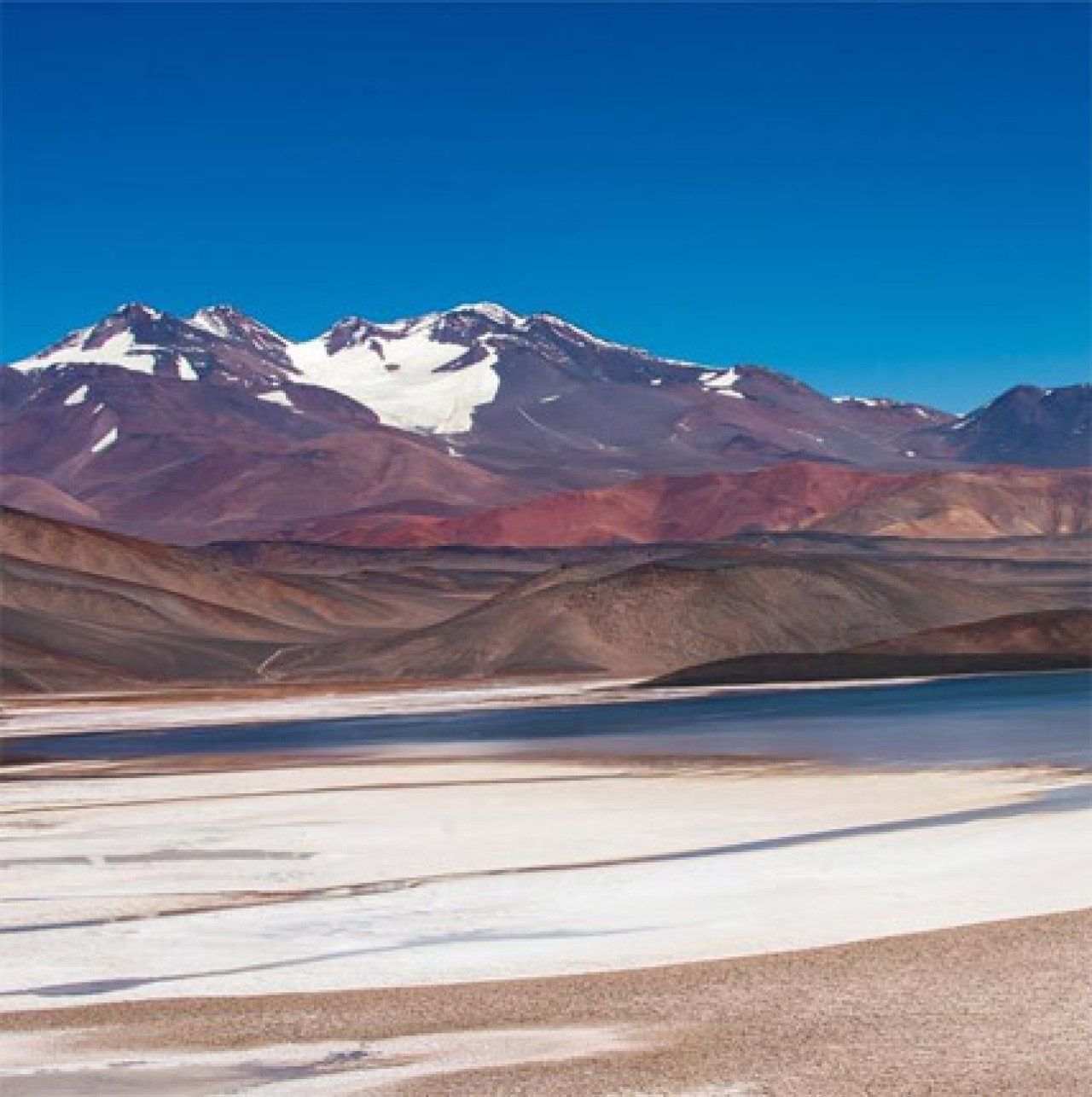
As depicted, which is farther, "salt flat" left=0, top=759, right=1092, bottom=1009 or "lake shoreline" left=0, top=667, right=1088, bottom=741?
"lake shoreline" left=0, top=667, right=1088, bottom=741

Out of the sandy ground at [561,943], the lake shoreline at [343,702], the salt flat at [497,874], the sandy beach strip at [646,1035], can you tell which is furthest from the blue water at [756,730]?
the sandy beach strip at [646,1035]

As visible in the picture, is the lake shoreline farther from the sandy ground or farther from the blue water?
the sandy ground

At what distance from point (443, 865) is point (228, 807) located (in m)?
9.84

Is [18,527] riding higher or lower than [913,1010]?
higher

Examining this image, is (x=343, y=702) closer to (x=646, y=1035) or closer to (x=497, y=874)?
(x=497, y=874)

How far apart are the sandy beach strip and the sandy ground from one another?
0.04 meters

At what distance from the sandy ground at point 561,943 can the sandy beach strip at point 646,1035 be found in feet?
0.13

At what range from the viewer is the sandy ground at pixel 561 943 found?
640 inches

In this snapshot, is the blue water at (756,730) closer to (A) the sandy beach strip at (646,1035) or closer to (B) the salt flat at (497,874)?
(B) the salt flat at (497,874)

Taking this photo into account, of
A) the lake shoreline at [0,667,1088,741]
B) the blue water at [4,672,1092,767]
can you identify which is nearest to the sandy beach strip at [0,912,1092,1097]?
the blue water at [4,672,1092,767]

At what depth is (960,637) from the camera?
82.8m

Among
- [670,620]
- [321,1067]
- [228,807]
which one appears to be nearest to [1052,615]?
[670,620]

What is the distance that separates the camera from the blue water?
44.7 m

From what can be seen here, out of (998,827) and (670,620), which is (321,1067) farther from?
(670,620)
